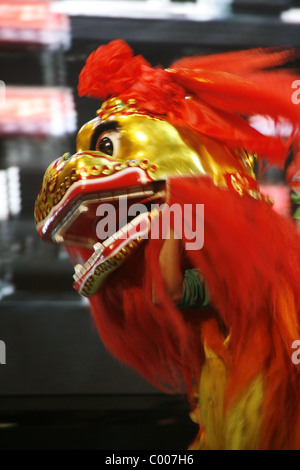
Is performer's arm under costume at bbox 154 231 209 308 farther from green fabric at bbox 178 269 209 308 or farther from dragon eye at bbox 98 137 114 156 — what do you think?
dragon eye at bbox 98 137 114 156

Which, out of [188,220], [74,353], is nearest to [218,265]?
[188,220]

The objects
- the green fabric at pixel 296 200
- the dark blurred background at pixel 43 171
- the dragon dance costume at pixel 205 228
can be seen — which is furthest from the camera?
the dark blurred background at pixel 43 171

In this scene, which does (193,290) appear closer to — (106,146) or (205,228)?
(205,228)

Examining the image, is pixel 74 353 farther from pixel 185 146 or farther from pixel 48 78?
pixel 185 146

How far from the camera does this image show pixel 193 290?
0.58 m

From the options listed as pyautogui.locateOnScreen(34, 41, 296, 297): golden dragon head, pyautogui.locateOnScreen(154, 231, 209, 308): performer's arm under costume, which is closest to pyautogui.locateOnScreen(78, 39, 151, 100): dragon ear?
pyautogui.locateOnScreen(34, 41, 296, 297): golden dragon head

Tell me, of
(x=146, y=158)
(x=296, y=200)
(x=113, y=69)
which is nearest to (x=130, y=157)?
(x=146, y=158)

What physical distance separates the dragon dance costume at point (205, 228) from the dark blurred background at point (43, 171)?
19.9 inches

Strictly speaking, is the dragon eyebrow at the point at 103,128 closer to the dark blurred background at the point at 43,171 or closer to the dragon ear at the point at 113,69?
the dragon ear at the point at 113,69

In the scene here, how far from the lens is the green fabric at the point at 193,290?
58 centimetres

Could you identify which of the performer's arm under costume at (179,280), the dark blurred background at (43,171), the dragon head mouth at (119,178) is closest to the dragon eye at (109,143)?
the dragon head mouth at (119,178)

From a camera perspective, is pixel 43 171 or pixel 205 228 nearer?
pixel 205 228

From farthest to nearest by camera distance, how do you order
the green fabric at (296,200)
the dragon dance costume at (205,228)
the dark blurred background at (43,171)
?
the dark blurred background at (43,171), the green fabric at (296,200), the dragon dance costume at (205,228)

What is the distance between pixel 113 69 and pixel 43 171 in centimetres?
72
